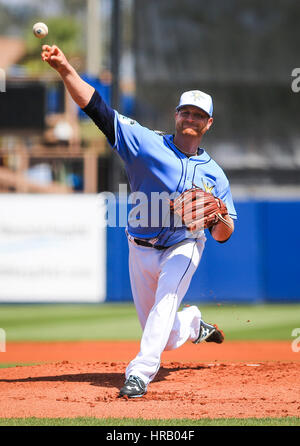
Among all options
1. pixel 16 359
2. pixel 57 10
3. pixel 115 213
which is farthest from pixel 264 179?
pixel 57 10

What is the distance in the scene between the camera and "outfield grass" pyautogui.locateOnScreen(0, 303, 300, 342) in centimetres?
840

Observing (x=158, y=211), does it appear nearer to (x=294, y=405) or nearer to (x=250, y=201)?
(x=294, y=405)

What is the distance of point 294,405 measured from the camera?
436 cm

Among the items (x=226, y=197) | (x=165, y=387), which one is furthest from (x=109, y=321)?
(x=226, y=197)

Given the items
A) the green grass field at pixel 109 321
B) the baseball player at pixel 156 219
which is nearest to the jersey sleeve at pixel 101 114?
the baseball player at pixel 156 219

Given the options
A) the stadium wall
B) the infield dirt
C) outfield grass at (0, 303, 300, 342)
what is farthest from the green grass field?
the infield dirt

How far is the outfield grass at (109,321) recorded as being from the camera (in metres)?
8.40

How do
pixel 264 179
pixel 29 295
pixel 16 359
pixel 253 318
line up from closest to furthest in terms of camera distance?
pixel 16 359
pixel 253 318
pixel 29 295
pixel 264 179

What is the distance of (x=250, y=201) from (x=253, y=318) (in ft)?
7.42

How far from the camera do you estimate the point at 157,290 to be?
4602 millimetres

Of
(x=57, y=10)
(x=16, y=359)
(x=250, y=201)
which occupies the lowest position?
(x=16, y=359)

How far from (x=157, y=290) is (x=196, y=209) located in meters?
0.54

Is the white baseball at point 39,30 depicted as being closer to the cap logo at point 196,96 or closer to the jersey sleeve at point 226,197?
the cap logo at point 196,96

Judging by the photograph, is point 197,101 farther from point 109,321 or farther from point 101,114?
point 109,321
